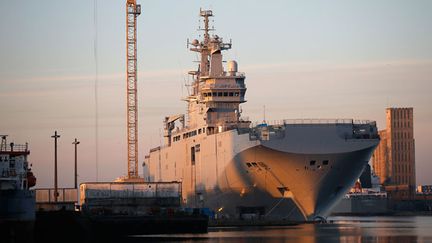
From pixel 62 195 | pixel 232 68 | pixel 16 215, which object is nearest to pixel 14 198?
pixel 16 215

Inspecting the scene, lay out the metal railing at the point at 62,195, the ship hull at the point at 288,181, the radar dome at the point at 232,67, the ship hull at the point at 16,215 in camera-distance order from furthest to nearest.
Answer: the radar dome at the point at 232,67 → the ship hull at the point at 288,181 → the metal railing at the point at 62,195 → the ship hull at the point at 16,215

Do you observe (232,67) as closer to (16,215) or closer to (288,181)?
(288,181)

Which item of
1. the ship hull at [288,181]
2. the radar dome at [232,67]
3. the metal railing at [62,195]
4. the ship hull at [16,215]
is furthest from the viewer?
the radar dome at [232,67]

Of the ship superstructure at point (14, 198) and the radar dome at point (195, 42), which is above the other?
the radar dome at point (195, 42)

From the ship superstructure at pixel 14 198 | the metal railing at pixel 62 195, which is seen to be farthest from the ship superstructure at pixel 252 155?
the ship superstructure at pixel 14 198

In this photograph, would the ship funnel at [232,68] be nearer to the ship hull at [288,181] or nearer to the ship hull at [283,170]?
the ship hull at [283,170]

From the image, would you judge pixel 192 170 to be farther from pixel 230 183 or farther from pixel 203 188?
pixel 230 183

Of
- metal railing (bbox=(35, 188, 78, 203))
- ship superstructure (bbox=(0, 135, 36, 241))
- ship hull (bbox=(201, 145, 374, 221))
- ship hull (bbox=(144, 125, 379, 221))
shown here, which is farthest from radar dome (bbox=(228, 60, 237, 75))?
ship superstructure (bbox=(0, 135, 36, 241))

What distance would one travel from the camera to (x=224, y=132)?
348ft

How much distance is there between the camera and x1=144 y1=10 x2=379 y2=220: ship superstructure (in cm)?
9588

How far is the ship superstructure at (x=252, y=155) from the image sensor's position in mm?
95875

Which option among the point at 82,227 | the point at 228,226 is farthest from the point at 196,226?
the point at 228,226

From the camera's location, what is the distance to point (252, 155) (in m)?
98.7

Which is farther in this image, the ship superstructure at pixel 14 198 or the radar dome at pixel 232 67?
the radar dome at pixel 232 67
